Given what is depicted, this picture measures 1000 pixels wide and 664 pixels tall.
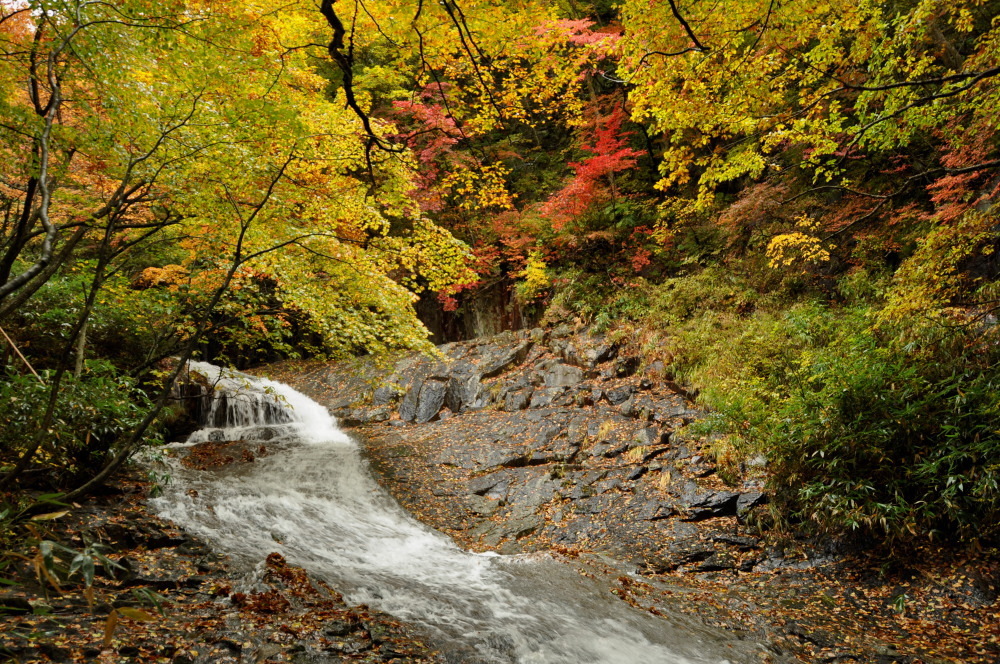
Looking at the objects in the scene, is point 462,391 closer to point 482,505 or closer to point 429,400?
point 429,400

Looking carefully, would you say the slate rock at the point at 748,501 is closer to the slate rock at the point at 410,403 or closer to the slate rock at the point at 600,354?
the slate rock at the point at 600,354

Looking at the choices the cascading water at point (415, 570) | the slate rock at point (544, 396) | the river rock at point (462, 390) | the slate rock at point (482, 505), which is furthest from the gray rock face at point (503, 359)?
the slate rock at point (482, 505)

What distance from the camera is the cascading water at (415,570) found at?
14.7ft

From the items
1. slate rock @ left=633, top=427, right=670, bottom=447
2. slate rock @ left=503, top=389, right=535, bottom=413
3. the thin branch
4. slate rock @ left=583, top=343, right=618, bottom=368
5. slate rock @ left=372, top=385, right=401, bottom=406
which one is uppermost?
the thin branch

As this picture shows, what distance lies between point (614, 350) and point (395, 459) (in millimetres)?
5321

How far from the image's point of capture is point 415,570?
5984 millimetres

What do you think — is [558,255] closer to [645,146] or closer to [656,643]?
[645,146]

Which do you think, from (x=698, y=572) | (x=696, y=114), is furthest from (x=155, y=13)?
(x=698, y=572)

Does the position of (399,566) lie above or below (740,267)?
below

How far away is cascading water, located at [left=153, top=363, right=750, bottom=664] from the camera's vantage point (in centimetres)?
447

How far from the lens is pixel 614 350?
11.1m

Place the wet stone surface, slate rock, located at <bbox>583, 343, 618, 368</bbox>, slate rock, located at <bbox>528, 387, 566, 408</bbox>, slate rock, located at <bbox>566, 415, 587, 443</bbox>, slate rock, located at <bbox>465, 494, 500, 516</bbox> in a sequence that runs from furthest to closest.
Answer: slate rock, located at <bbox>583, 343, 618, 368</bbox>, slate rock, located at <bbox>528, 387, 566, 408</bbox>, slate rock, located at <bbox>566, 415, 587, 443</bbox>, slate rock, located at <bbox>465, 494, 500, 516</bbox>, the wet stone surface

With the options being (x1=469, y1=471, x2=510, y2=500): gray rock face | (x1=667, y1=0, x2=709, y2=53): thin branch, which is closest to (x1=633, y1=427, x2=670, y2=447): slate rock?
(x1=469, y1=471, x2=510, y2=500): gray rock face

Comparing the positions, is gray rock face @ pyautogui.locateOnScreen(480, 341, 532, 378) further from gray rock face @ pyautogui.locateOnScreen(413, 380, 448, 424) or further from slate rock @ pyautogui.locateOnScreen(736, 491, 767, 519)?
slate rock @ pyautogui.locateOnScreen(736, 491, 767, 519)
